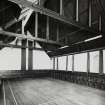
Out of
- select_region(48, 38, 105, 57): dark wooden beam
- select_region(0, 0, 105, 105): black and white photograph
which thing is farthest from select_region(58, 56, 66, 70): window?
select_region(48, 38, 105, 57): dark wooden beam

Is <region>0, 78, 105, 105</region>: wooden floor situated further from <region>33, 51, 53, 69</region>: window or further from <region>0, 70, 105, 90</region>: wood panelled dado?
<region>33, 51, 53, 69</region>: window

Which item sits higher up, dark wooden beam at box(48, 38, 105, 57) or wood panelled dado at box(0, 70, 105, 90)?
dark wooden beam at box(48, 38, 105, 57)

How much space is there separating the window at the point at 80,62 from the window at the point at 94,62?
41cm

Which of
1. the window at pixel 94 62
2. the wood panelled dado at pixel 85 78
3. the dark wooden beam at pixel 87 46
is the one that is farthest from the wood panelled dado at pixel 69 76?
the dark wooden beam at pixel 87 46

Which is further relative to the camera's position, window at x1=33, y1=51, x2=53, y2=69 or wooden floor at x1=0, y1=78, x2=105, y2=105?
window at x1=33, y1=51, x2=53, y2=69

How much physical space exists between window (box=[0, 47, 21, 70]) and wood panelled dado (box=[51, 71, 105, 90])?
3.56 metres

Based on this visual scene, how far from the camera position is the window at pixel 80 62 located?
5.44 m

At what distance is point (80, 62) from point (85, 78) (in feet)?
3.14

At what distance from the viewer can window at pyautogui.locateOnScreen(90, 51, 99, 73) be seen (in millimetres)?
4757

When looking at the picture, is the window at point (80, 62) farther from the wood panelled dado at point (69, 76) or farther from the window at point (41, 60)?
the window at point (41, 60)

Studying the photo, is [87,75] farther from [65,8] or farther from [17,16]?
[17,16]

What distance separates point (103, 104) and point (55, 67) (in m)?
5.80

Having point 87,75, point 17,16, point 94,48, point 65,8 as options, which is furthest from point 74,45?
point 17,16

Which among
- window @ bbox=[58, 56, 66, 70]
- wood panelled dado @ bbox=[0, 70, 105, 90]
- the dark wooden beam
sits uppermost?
the dark wooden beam
